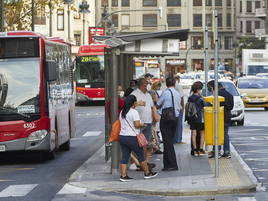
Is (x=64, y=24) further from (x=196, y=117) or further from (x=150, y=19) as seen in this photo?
(x=196, y=117)

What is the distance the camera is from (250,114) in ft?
134

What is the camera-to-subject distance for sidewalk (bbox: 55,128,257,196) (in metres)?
14.3

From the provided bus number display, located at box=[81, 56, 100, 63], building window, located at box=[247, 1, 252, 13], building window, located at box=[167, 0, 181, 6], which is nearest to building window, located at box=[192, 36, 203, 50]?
building window, located at box=[167, 0, 181, 6]

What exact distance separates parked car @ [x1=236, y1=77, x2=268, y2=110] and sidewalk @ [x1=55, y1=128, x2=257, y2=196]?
2350 cm

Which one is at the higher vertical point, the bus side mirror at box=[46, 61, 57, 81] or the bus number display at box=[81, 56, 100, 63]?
the bus side mirror at box=[46, 61, 57, 81]

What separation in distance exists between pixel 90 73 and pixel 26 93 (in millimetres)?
32747

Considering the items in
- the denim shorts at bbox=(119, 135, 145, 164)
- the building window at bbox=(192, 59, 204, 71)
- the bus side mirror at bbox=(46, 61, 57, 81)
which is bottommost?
the building window at bbox=(192, 59, 204, 71)

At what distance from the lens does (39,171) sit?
61.3 ft

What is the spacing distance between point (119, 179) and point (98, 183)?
0.58 m

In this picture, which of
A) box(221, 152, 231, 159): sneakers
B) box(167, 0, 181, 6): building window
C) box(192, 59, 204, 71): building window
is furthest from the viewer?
box(167, 0, 181, 6): building window

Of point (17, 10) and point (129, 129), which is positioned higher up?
point (17, 10)

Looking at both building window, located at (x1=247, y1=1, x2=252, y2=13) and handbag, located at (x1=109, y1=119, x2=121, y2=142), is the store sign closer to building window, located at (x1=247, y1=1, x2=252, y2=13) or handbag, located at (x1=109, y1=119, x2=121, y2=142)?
building window, located at (x1=247, y1=1, x2=252, y2=13)

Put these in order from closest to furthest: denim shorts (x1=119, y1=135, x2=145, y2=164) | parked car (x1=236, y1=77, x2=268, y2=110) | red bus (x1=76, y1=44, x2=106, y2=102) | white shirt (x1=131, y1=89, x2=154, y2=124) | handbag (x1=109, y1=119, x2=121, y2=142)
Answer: denim shorts (x1=119, y1=135, x2=145, y2=164)
handbag (x1=109, y1=119, x2=121, y2=142)
white shirt (x1=131, y1=89, x2=154, y2=124)
parked car (x1=236, y1=77, x2=268, y2=110)
red bus (x1=76, y1=44, x2=106, y2=102)

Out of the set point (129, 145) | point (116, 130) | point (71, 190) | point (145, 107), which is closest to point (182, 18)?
point (145, 107)
